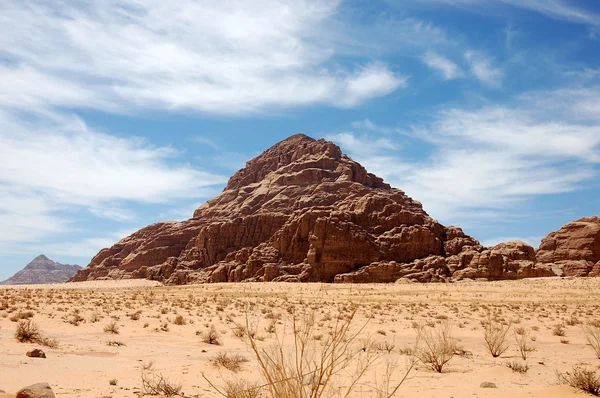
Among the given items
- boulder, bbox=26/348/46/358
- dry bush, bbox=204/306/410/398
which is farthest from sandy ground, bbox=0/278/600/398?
boulder, bbox=26/348/46/358

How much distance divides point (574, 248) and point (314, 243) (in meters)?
62.9

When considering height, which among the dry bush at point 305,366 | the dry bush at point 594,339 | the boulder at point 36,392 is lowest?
the dry bush at point 594,339

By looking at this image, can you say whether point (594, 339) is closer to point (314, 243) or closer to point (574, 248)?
point (314, 243)

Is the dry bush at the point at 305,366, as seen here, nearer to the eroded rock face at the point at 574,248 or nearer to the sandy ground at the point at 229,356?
the sandy ground at the point at 229,356

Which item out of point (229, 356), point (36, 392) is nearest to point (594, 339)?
point (229, 356)

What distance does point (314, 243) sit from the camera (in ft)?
299

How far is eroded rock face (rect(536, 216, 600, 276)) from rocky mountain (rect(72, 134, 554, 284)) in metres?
12.9

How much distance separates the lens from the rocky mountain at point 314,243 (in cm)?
8569

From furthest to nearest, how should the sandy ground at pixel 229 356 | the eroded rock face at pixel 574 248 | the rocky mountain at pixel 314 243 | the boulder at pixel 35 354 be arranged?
the eroded rock face at pixel 574 248 → the rocky mountain at pixel 314 243 → the boulder at pixel 35 354 → the sandy ground at pixel 229 356

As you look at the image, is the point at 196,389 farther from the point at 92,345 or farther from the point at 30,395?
the point at 92,345

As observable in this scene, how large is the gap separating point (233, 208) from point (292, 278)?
2185 inches

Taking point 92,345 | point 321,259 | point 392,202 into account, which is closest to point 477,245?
point 392,202

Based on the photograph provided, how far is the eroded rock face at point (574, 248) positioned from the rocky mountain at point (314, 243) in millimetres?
12879

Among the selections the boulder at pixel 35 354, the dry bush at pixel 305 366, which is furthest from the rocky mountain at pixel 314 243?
the dry bush at pixel 305 366
